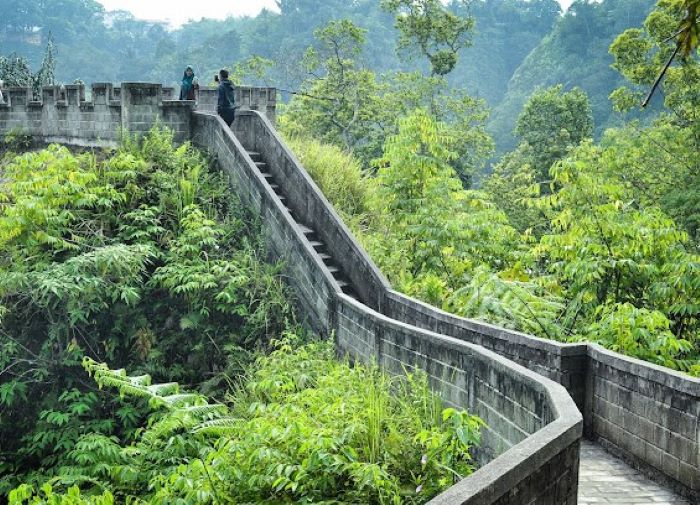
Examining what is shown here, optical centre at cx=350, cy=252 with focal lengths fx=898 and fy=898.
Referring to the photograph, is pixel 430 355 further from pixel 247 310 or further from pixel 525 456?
pixel 247 310

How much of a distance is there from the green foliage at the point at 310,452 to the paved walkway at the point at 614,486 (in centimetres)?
93

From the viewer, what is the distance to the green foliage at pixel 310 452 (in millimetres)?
6180

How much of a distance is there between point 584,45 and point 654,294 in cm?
7074

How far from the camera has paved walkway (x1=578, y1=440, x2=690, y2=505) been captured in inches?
255

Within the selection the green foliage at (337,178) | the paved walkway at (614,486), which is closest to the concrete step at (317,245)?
the green foliage at (337,178)

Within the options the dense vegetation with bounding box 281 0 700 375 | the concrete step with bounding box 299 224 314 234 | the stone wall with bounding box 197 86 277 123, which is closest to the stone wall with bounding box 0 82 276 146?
the stone wall with bounding box 197 86 277 123

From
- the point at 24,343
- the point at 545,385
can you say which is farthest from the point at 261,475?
the point at 24,343

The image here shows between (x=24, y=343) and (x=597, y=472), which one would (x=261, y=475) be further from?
(x=24, y=343)

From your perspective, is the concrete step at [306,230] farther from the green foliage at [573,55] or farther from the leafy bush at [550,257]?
the green foliage at [573,55]

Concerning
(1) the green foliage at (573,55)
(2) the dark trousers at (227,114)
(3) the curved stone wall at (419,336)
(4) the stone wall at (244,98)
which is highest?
(1) the green foliage at (573,55)

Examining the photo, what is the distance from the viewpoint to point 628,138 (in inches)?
1254

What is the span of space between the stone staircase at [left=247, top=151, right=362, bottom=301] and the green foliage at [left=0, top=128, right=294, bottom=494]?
719 mm

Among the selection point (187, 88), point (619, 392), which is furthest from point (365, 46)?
point (619, 392)

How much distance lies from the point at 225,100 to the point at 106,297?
491 cm
